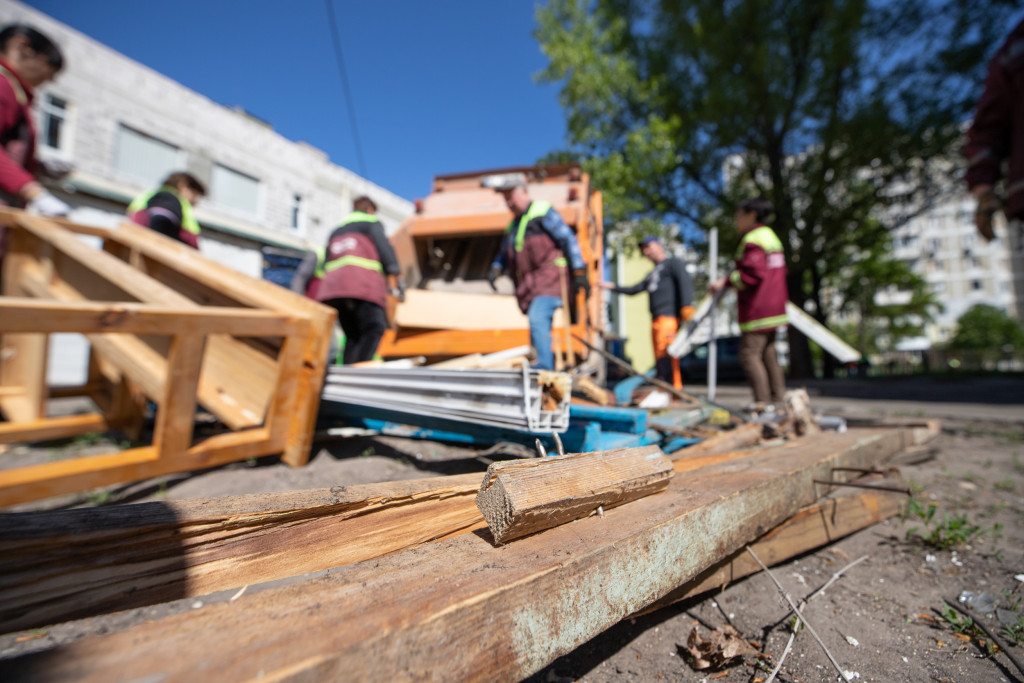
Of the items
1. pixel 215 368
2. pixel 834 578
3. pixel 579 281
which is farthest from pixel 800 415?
pixel 215 368

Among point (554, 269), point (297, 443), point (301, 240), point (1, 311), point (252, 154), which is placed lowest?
point (297, 443)

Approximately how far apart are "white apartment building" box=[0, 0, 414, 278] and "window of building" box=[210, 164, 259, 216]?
0.03 m

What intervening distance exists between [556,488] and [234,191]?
16.2 m

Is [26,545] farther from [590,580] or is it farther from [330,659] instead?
[590,580]

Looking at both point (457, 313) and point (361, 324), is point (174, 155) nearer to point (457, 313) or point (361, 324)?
point (457, 313)

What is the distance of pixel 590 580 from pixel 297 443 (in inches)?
86.5

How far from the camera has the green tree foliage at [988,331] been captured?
38594mm

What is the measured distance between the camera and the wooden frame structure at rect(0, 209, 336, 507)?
1910 mm

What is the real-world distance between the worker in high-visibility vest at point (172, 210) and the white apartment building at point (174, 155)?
12.3ft

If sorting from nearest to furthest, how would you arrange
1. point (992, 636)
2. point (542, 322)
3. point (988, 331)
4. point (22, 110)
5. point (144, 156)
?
point (992, 636)
point (22, 110)
point (542, 322)
point (144, 156)
point (988, 331)

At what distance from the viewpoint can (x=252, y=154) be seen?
1449 cm

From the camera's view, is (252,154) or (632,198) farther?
(252,154)

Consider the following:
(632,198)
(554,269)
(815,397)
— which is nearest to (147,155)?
(632,198)

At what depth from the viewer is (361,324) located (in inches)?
145
